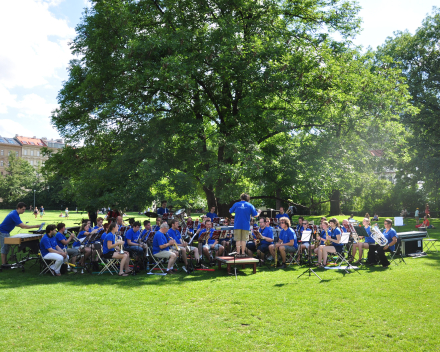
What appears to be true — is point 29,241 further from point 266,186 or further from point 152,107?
point 266,186

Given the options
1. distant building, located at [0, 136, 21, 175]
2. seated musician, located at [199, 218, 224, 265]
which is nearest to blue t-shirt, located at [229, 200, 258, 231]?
seated musician, located at [199, 218, 224, 265]

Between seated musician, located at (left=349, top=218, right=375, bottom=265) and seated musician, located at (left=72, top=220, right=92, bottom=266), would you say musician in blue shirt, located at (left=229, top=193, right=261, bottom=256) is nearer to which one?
seated musician, located at (left=349, top=218, right=375, bottom=265)

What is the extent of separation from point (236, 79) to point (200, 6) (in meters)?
3.84

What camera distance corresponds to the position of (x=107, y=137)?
18.3 m

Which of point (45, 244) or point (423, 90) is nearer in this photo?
point (45, 244)

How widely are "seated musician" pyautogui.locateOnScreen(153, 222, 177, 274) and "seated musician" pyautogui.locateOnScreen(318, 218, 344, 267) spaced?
475cm

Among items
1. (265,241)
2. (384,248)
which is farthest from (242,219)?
(384,248)

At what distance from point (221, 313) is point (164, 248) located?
15.3ft

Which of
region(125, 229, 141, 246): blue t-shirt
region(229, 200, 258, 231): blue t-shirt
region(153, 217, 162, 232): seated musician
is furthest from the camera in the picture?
region(153, 217, 162, 232): seated musician

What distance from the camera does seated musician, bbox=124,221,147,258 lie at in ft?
38.6

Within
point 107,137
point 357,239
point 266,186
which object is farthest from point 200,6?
point 357,239

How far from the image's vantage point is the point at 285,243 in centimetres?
1248

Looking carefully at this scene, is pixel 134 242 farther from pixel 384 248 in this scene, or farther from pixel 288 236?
pixel 384 248

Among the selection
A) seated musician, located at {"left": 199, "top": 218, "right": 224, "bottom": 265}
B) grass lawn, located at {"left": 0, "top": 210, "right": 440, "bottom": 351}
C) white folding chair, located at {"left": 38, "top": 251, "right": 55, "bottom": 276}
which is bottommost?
grass lawn, located at {"left": 0, "top": 210, "right": 440, "bottom": 351}
